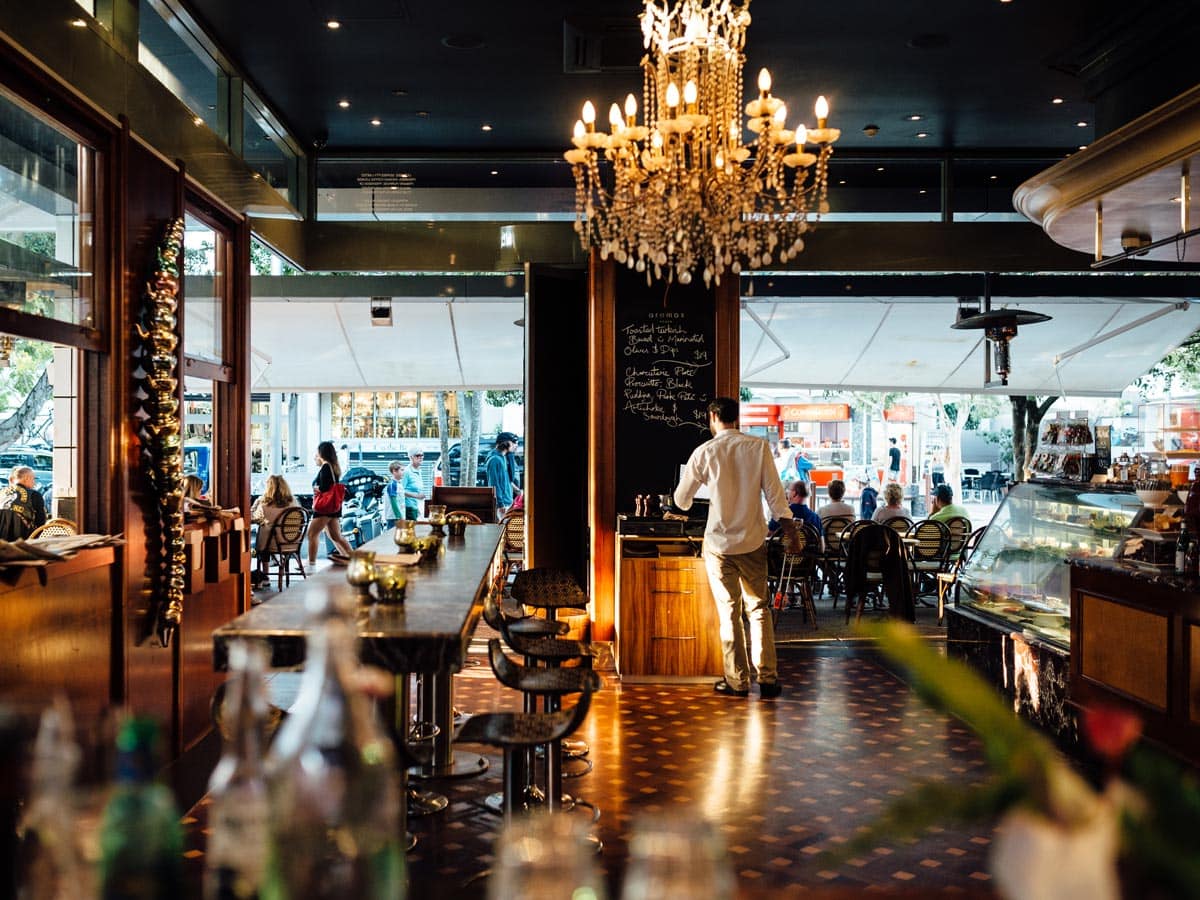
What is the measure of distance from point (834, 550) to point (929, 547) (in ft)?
2.72

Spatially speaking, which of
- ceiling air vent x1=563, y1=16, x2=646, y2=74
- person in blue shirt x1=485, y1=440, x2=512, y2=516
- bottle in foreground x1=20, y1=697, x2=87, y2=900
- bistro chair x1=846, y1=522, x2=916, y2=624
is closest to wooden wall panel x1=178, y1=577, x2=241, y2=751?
A: ceiling air vent x1=563, y1=16, x2=646, y2=74

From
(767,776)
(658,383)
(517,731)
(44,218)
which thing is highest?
(44,218)

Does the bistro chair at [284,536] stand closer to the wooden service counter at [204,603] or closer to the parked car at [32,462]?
the wooden service counter at [204,603]

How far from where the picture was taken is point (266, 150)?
7.14 m

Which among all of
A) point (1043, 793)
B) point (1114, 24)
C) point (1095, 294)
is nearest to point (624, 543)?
point (1114, 24)

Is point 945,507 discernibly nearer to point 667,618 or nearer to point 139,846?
point 667,618

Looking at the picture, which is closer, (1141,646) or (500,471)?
(1141,646)

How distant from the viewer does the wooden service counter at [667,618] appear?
680 cm

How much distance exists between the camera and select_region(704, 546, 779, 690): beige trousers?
650 centimetres

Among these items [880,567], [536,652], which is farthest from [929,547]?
[536,652]

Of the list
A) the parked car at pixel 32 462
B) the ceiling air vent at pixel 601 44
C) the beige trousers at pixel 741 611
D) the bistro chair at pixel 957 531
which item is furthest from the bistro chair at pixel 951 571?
the parked car at pixel 32 462

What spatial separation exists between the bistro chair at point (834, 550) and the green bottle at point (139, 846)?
868 cm

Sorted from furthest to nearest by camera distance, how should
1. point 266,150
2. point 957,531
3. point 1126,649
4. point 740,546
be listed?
point 957,531, point 266,150, point 740,546, point 1126,649

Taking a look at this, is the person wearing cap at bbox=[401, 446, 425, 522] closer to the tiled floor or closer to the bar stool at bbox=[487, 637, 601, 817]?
the tiled floor
